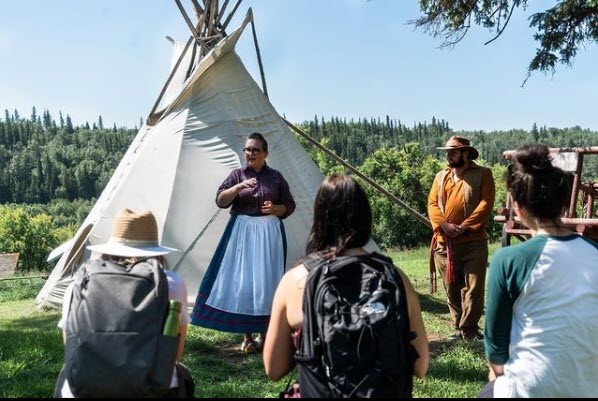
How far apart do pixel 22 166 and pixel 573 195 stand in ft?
410

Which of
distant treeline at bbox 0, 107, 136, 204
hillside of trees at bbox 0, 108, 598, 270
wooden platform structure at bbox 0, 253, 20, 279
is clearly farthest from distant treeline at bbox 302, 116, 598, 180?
wooden platform structure at bbox 0, 253, 20, 279

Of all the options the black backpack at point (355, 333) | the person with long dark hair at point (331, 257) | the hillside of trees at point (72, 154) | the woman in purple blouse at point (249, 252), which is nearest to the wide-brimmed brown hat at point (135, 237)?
the person with long dark hair at point (331, 257)

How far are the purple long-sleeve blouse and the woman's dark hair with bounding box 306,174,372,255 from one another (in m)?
2.85

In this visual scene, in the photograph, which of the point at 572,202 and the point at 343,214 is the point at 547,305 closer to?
the point at 343,214

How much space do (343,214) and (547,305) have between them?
71cm

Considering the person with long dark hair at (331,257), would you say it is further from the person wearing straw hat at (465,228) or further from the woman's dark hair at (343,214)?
the person wearing straw hat at (465,228)

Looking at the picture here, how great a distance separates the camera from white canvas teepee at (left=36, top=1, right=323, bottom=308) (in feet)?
21.8

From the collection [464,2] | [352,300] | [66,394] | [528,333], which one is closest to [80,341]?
[66,394]

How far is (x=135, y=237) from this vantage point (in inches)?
107

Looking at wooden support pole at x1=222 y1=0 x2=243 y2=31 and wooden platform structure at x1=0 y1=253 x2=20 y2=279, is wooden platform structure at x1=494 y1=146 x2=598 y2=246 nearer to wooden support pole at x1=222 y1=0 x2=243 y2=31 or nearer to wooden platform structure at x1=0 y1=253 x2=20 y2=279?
wooden support pole at x1=222 y1=0 x2=243 y2=31

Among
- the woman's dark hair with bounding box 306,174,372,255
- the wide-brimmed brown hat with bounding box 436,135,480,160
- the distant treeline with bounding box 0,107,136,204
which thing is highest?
the wide-brimmed brown hat with bounding box 436,135,480,160

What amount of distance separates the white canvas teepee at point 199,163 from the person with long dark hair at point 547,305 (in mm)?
4424

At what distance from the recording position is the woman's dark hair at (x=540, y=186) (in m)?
2.17

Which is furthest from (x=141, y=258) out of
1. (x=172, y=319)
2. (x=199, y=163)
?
(x=199, y=163)
